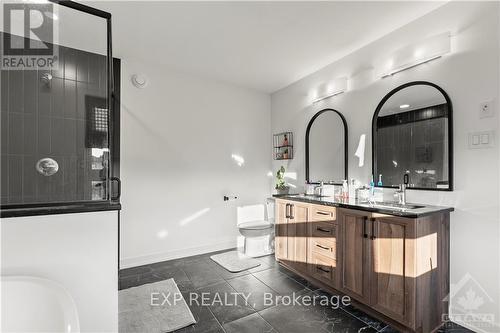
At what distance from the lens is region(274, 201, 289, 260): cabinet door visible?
2896 mm

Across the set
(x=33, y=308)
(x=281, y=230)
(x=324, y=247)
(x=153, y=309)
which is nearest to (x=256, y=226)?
(x=281, y=230)

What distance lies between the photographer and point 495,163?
67.4 inches

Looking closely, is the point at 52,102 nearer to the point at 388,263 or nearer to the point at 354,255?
the point at 354,255

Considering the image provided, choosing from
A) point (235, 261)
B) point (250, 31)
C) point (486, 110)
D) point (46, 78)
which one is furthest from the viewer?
point (235, 261)

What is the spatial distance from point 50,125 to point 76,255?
5.94ft

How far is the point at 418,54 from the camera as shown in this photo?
2100 millimetres

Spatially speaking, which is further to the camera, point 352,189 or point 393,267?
point 352,189

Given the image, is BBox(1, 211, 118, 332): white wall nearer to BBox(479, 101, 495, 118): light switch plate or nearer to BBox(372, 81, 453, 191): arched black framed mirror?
BBox(372, 81, 453, 191): arched black framed mirror

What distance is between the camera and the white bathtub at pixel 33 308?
1.05 meters

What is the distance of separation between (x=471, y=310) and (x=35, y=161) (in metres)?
4.09

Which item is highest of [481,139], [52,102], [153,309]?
[52,102]

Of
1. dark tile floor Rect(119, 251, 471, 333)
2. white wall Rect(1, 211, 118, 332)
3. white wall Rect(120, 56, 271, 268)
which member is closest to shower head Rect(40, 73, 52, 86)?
white wall Rect(120, 56, 271, 268)

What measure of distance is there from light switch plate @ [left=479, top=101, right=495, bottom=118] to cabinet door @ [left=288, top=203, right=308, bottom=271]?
1.62 metres

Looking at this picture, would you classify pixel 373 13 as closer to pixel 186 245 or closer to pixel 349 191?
pixel 349 191
